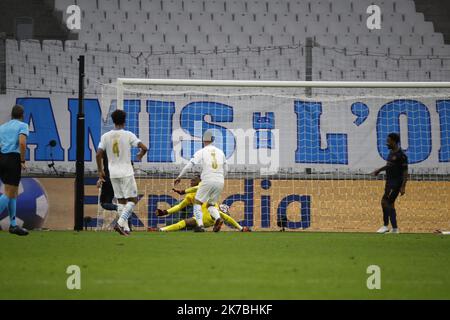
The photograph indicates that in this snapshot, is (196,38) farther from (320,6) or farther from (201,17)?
(320,6)

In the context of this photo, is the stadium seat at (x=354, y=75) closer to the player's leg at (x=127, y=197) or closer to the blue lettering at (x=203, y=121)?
the blue lettering at (x=203, y=121)

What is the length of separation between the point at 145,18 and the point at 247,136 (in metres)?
6.43

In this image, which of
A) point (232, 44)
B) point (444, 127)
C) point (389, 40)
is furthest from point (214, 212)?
point (389, 40)

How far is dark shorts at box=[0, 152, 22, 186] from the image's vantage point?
1237 centimetres

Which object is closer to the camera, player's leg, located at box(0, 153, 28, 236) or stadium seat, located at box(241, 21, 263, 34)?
player's leg, located at box(0, 153, 28, 236)

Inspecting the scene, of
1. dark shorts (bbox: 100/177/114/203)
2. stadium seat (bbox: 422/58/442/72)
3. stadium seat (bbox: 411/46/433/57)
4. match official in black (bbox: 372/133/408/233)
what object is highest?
stadium seat (bbox: 411/46/433/57)

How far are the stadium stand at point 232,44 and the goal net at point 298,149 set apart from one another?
2262mm

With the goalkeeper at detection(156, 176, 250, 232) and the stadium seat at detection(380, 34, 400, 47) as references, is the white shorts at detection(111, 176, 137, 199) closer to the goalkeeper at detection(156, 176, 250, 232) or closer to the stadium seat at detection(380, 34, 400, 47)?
the goalkeeper at detection(156, 176, 250, 232)

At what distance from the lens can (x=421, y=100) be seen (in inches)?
757

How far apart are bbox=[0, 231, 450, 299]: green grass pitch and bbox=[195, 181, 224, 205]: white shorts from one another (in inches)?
98.5

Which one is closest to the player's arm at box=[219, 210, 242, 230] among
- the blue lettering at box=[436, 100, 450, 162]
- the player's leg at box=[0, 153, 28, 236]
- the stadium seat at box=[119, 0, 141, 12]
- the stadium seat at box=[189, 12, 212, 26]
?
the player's leg at box=[0, 153, 28, 236]

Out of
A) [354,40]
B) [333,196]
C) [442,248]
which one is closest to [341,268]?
[442,248]

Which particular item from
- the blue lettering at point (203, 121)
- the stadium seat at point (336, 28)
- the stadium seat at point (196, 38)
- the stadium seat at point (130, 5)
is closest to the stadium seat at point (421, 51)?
the stadium seat at point (336, 28)

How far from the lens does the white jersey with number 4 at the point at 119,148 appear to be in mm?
13219
